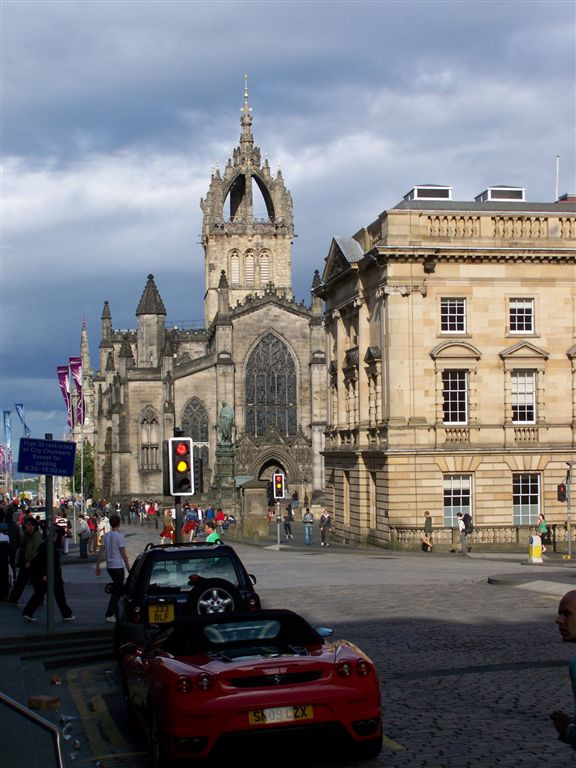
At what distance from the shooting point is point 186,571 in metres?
13.2

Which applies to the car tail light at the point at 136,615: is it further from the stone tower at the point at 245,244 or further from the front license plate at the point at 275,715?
the stone tower at the point at 245,244

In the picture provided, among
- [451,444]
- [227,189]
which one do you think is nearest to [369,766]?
[451,444]

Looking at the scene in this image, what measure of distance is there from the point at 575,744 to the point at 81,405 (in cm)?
6060

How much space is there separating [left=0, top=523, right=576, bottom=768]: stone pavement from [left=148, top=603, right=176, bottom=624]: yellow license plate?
3.09 feet

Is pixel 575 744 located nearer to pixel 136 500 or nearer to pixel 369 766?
Answer: pixel 369 766

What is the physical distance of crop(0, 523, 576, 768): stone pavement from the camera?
941cm

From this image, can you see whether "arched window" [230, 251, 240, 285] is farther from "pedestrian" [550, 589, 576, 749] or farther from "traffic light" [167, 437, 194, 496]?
A: "pedestrian" [550, 589, 576, 749]

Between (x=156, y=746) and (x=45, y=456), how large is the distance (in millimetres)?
8148

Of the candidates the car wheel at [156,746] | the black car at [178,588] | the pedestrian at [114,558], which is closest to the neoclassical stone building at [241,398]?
the pedestrian at [114,558]

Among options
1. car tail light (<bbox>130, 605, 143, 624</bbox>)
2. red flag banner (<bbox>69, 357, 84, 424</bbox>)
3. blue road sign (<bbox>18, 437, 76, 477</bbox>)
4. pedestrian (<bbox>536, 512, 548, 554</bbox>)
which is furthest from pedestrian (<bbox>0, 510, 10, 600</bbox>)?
red flag banner (<bbox>69, 357, 84, 424</bbox>)

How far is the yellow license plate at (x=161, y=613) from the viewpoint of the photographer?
41.2 feet

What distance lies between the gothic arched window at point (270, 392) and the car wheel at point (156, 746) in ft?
234

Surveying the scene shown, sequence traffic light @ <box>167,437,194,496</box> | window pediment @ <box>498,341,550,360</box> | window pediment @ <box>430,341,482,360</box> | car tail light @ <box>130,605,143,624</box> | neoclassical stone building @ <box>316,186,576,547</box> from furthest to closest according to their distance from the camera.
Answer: window pediment @ <box>498,341,550,360</box> → window pediment @ <box>430,341,482,360</box> → neoclassical stone building @ <box>316,186,576,547</box> → traffic light @ <box>167,437,194,496</box> → car tail light @ <box>130,605,143,624</box>

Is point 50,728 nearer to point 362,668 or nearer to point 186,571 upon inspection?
point 362,668
